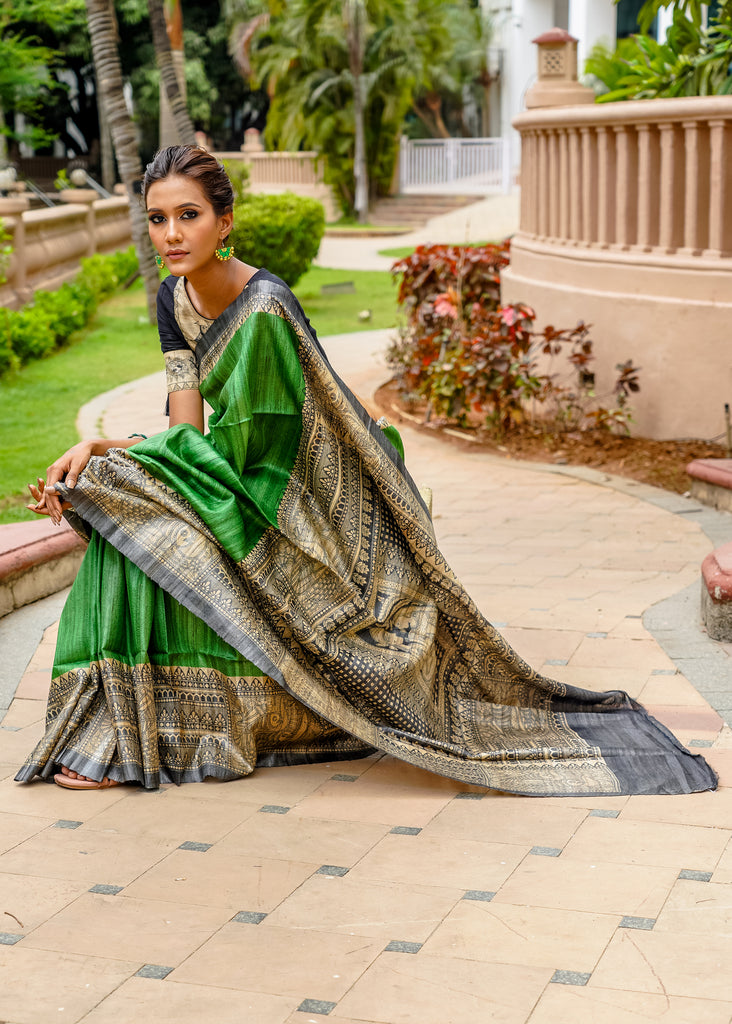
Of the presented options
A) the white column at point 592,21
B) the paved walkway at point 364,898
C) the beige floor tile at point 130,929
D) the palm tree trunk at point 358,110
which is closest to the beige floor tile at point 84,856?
the paved walkway at point 364,898

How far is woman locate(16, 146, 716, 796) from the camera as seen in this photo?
3219mm

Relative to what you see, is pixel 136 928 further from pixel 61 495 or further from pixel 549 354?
pixel 549 354

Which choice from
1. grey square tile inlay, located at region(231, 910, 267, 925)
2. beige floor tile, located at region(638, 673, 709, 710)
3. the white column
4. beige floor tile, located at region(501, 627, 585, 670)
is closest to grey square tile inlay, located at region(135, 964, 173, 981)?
grey square tile inlay, located at region(231, 910, 267, 925)

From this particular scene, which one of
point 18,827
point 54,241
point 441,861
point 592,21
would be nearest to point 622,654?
point 441,861

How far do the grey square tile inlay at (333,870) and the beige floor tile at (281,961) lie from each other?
0.26m

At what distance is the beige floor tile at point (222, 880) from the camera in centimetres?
266

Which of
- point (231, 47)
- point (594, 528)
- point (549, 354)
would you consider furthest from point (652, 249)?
point (231, 47)

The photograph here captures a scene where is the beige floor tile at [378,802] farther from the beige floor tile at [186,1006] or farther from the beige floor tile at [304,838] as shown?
the beige floor tile at [186,1006]

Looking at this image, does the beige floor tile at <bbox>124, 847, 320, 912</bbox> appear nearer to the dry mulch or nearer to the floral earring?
the floral earring

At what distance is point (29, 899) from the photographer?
2678 millimetres

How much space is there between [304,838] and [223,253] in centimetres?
148

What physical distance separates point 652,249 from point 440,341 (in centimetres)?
176

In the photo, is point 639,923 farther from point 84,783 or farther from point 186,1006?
point 84,783

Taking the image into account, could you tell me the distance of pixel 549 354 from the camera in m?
8.46
